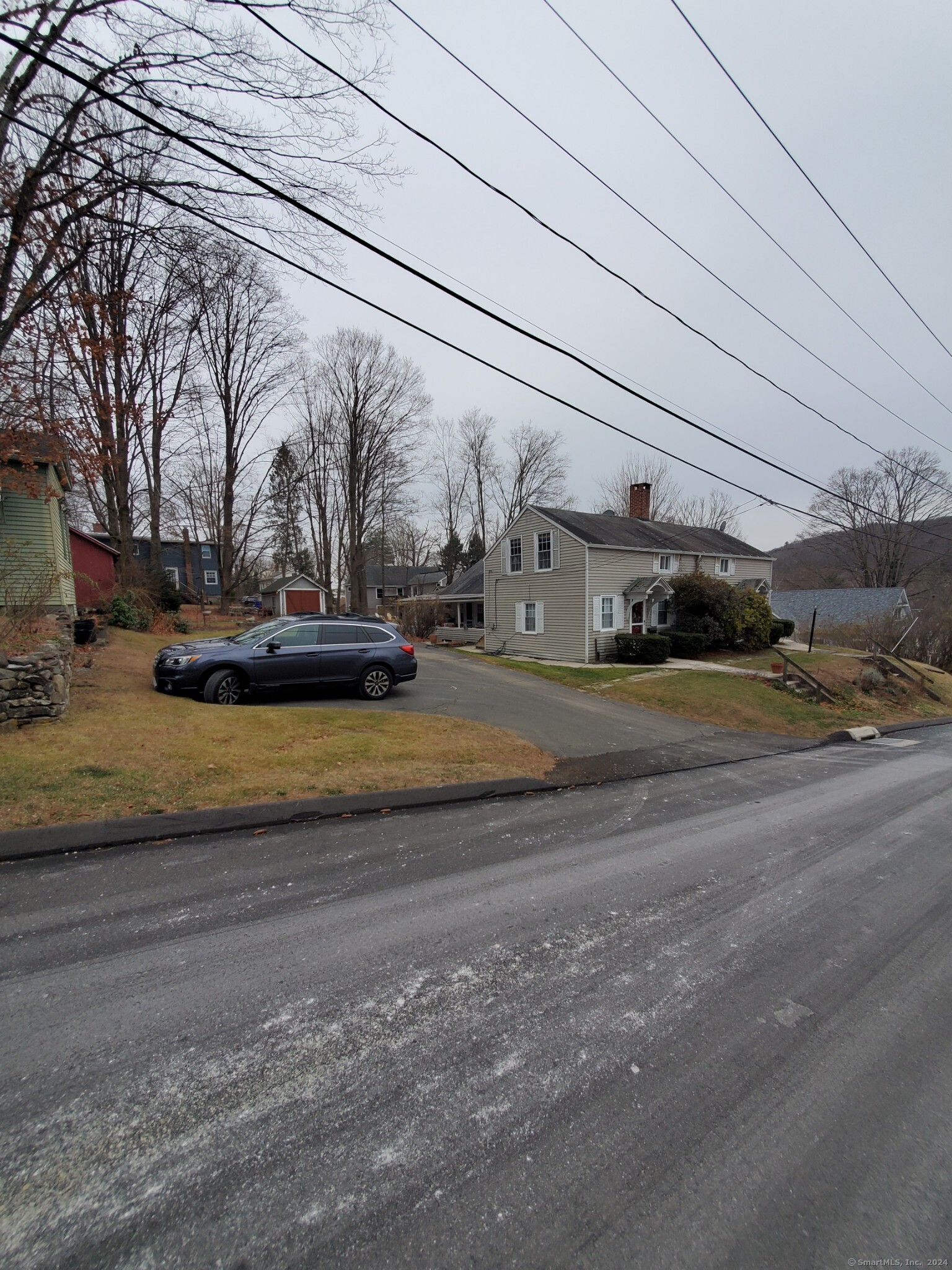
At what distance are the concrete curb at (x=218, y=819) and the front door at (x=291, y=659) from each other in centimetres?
457

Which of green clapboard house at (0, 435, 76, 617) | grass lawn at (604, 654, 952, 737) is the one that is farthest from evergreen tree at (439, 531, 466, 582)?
green clapboard house at (0, 435, 76, 617)

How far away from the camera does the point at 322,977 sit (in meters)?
2.95

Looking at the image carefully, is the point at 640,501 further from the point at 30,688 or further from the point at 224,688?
the point at 30,688

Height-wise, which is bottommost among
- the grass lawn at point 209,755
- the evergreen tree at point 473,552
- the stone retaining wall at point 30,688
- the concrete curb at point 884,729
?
the concrete curb at point 884,729

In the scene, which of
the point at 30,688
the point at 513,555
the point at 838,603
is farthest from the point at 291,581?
the point at 838,603

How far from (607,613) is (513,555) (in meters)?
5.49

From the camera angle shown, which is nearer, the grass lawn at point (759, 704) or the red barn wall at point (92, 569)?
the grass lawn at point (759, 704)

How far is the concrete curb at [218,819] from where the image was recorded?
14.4 feet

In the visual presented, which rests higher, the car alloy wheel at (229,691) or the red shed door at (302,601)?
the red shed door at (302,601)

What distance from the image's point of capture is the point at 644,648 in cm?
2103

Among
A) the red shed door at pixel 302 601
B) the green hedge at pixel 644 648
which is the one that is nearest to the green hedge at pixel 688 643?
the green hedge at pixel 644 648

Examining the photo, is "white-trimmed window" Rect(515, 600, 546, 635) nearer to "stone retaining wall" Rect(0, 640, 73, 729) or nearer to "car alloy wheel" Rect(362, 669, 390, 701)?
"car alloy wheel" Rect(362, 669, 390, 701)

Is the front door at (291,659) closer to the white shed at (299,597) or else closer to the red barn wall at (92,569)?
the red barn wall at (92,569)

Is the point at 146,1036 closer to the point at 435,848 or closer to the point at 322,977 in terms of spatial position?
the point at 322,977
